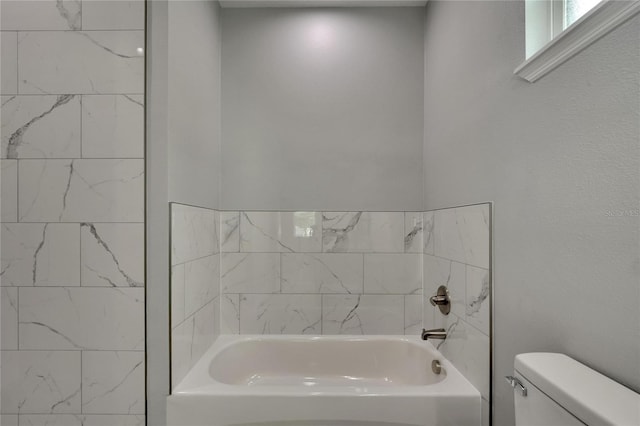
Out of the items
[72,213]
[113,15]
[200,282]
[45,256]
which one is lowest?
[200,282]

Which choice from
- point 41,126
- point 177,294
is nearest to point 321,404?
point 177,294

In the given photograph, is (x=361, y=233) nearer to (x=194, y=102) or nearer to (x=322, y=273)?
(x=322, y=273)

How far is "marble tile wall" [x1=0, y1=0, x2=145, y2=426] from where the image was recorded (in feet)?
5.07

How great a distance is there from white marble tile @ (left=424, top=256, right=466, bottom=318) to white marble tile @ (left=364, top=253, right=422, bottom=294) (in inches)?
4.6

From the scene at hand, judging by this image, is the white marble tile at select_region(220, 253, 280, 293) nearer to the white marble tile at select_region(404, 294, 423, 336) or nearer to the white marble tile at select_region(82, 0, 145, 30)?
the white marble tile at select_region(404, 294, 423, 336)

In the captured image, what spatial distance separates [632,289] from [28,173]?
82.1 inches

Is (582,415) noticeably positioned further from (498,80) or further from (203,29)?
(203,29)

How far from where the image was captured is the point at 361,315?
242cm

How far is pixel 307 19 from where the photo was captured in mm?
2451

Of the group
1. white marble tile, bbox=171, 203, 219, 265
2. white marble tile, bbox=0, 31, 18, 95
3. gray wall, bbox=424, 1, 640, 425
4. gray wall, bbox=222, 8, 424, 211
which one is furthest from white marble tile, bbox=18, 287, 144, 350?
gray wall, bbox=424, 1, 640, 425

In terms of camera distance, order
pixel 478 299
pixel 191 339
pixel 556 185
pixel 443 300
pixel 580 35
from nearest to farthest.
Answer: pixel 580 35
pixel 556 185
pixel 478 299
pixel 191 339
pixel 443 300

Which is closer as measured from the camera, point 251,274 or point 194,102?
point 194,102

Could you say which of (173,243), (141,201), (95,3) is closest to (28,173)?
(141,201)

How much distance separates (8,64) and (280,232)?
61.9 inches
